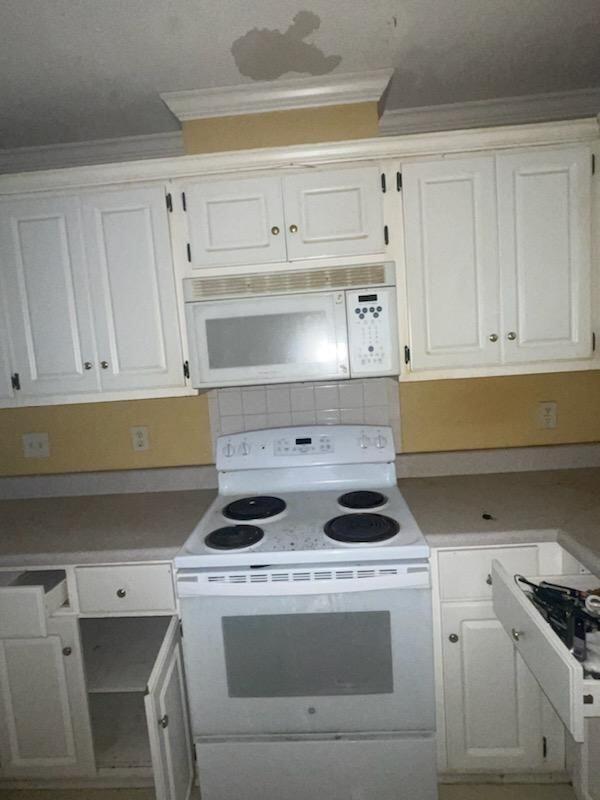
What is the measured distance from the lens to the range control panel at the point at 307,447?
201 cm

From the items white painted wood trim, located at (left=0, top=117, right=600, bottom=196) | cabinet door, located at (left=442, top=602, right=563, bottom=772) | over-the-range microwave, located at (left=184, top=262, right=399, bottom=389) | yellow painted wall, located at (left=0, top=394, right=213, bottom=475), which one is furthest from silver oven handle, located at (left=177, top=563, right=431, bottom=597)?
white painted wood trim, located at (left=0, top=117, right=600, bottom=196)

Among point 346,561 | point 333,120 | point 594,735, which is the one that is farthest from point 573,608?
point 333,120

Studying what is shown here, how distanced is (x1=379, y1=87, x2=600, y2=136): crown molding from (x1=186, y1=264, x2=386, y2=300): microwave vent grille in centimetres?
85

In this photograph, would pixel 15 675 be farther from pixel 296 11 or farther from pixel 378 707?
pixel 296 11

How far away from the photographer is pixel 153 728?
4.37 feet

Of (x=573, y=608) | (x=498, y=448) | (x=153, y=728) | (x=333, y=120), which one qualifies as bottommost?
(x=153, y=728)

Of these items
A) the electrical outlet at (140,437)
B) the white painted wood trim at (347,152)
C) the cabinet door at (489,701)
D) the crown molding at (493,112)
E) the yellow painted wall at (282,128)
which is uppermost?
the crown molding at (493,112)

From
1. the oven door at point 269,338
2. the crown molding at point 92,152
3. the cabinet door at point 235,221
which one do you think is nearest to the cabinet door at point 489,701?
the oven door at point 269,338

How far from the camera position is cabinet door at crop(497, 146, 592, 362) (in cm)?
170

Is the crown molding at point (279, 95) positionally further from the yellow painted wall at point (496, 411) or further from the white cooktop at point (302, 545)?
the white cooktop at point (302, 545)

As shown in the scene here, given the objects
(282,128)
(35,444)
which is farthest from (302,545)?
(282,128)

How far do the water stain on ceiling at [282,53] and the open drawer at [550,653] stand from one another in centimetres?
181

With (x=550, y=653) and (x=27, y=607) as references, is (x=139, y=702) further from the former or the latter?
(x=550, y=653)

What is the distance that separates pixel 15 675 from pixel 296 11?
7.80 feet
